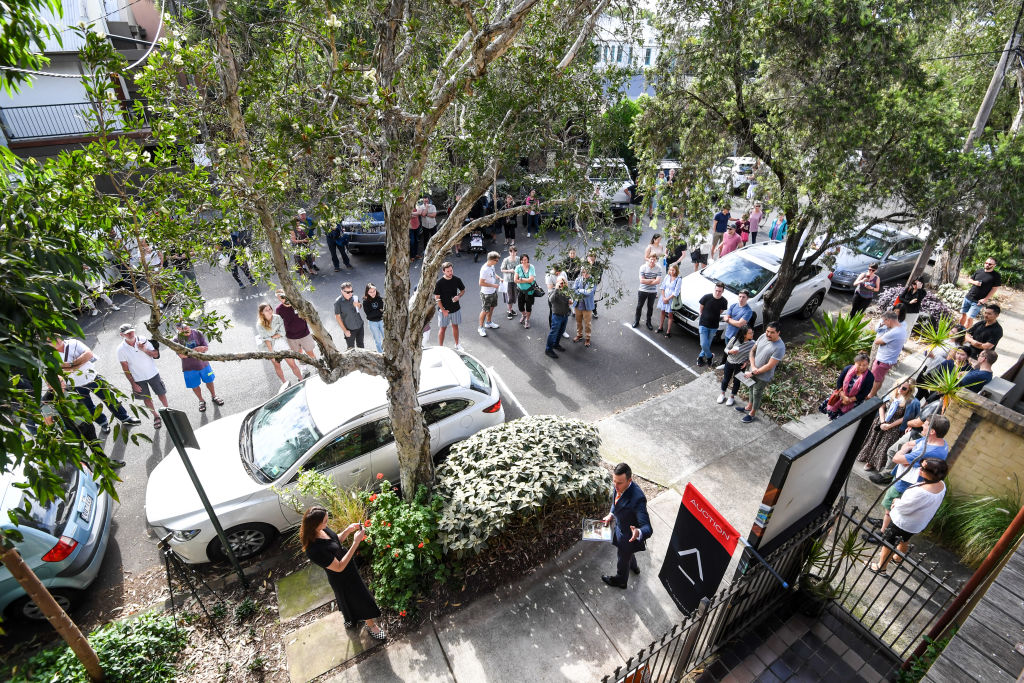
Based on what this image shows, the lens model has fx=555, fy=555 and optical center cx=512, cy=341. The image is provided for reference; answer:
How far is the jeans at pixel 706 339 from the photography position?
398 inches

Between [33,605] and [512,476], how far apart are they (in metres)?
5.04

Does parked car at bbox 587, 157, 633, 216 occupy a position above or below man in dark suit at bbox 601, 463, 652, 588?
above

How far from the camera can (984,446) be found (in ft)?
21.1

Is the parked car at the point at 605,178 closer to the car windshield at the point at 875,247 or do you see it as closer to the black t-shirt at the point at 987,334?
the black t-shirt at the point at 987,334

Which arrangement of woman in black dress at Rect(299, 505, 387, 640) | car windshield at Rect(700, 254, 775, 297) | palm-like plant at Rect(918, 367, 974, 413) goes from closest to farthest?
1. woman in black dress at Rect(299, 505, 387, 640)
2. palm-like plant at Rect(918, 367, 974, 413)
3. car windshield at Rect(700, 254, 775, 297)

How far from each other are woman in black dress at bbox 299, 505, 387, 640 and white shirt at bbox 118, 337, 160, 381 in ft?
16.6

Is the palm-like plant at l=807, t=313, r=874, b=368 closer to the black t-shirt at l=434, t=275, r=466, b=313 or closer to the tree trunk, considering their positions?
the black t-shirt at l=434, t=275, r=466, b=313

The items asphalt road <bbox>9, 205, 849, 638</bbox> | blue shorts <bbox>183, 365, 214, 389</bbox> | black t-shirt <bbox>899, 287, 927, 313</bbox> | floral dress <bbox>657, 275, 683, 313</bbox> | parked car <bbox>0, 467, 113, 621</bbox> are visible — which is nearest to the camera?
parked car <bbox>0, 467, 113, 621</bbox>

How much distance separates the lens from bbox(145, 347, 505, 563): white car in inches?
242

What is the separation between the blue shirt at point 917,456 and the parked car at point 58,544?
805 cm

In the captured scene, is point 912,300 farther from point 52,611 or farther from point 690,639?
point 52,611

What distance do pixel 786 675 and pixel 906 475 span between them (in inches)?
102

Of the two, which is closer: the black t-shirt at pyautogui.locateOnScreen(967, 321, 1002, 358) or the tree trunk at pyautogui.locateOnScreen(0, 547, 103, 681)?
the tree trunk at pyautogui.locateOnScreen(0, 547, 103, 681)

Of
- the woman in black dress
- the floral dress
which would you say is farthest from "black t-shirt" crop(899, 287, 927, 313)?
the woman in black dress
